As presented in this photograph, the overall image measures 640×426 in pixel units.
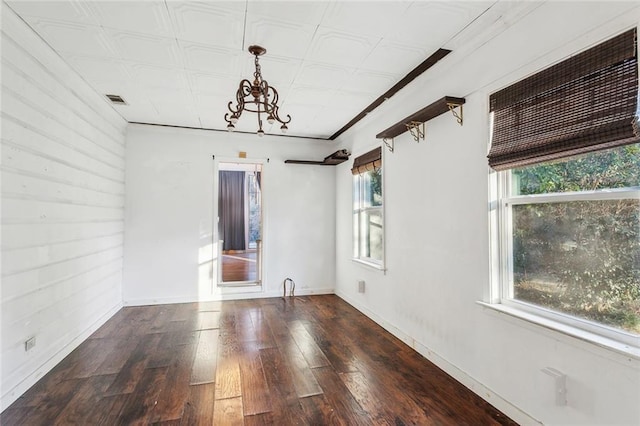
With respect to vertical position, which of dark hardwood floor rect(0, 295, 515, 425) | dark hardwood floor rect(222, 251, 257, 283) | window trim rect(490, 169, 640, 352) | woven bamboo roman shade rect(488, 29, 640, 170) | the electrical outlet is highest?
woven bamboo roman shade rect(488, 29, 640, 170)

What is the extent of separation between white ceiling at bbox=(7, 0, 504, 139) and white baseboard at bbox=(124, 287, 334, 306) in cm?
276

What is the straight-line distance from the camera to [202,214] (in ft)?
16.0

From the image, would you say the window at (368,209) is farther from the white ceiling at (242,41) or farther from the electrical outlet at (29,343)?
the electrical outlet at (29,343)

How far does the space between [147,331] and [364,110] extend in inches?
139

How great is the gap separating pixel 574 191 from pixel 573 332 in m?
0.75

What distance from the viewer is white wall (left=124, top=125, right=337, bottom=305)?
4.64m

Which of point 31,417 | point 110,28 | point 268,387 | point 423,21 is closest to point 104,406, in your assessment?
point 31,417

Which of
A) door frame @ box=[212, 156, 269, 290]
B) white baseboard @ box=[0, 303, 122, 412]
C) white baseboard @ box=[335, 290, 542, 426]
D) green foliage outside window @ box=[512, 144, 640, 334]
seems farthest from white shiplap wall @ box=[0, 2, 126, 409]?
green foliage outside window @ box=[512, 144, 640, 334]

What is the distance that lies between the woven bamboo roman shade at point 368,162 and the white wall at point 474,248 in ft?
0.58

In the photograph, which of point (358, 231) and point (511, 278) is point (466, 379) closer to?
point (511, 278)

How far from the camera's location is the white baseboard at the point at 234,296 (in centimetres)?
463

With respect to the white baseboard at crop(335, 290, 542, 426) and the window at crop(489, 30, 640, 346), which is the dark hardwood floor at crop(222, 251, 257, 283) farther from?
the window at crop(489, 30, 640, 346)

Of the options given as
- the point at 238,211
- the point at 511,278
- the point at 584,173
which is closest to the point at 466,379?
the point at 511,278

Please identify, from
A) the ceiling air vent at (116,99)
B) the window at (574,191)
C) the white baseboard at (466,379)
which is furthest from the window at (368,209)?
the ceiling air vent at (116,99)
